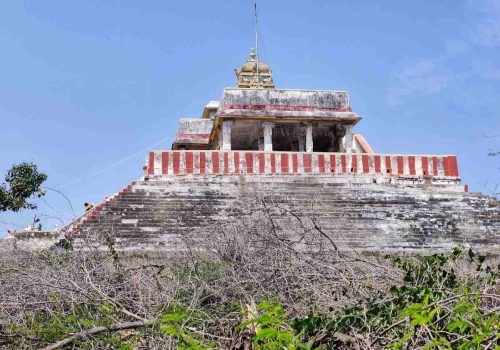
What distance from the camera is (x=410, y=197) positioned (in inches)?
746

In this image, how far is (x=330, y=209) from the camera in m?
17.6

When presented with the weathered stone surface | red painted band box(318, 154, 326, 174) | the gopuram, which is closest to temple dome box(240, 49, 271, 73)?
the weathered stone surface

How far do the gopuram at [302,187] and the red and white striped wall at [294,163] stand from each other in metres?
0.03

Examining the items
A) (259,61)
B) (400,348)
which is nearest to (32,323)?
(400,348)

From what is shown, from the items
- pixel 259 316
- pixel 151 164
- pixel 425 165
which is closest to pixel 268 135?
pixel 151 164

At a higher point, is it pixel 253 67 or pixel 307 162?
pixel 253 67

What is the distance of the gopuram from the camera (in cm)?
1630

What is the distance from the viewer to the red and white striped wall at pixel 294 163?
19969 mm

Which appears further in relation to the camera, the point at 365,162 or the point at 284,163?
the point at 365,162

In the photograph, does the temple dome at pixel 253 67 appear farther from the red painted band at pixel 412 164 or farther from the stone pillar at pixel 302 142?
the red painted band at pixel 412 164

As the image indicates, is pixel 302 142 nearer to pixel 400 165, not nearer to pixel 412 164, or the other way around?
pixel 400 165

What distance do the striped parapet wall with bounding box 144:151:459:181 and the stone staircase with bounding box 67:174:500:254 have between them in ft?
1.44

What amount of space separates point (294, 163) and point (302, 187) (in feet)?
4.84

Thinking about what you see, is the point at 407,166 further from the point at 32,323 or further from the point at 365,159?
the point at 32,323
